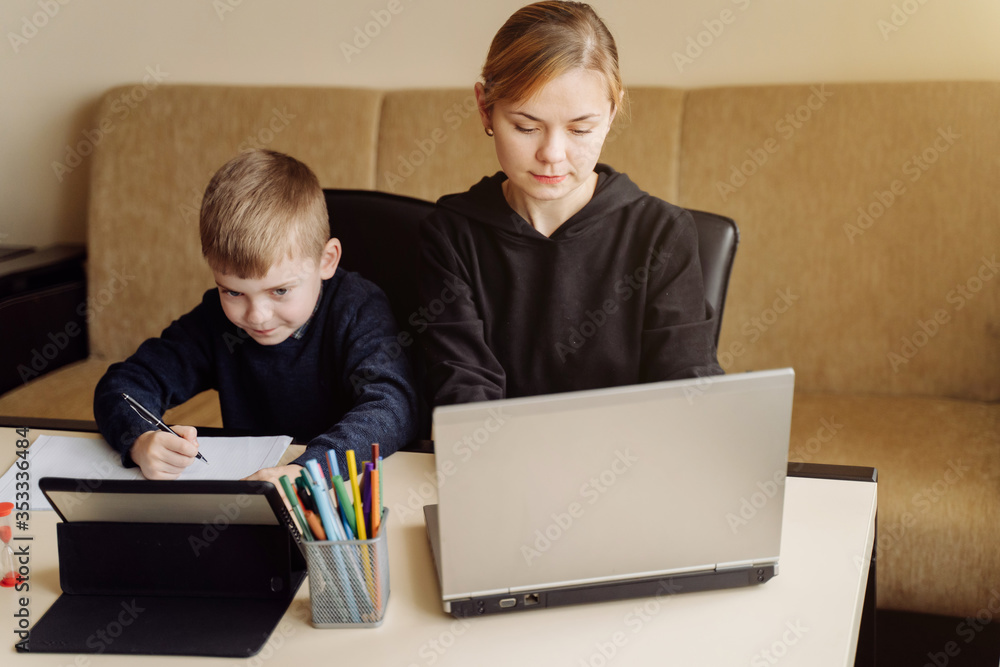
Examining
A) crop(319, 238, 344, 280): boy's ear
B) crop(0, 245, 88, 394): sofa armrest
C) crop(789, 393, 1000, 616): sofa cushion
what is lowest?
crop(789, 393, 1000, 616): sofa cushion

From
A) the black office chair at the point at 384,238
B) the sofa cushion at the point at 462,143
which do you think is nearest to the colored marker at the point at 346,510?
the black office chair at the point at 384,238

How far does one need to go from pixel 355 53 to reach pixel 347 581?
1.76 m

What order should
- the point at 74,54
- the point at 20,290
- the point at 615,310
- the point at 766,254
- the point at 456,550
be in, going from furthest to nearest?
1. the point at 74,54
2. the point at 20,290
3. the point at 766,254
4. the point at 615,310
5. the point at 456,550

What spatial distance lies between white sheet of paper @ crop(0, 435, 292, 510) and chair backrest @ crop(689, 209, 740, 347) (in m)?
0.66

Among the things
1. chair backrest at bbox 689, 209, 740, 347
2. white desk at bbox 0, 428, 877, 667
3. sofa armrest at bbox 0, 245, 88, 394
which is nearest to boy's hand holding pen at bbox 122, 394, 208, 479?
white desk at bbox 0, 428, 877, 667

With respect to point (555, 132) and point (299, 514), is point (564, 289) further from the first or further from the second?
point (299, 514)

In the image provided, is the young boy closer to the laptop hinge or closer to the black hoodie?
the black hoodie

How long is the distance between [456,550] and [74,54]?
2.19 meters

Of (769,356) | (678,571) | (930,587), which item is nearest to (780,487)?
(678,571)

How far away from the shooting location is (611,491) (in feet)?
2.42

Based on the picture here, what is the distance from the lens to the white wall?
1.96 meters

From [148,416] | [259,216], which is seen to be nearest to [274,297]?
[259,216]

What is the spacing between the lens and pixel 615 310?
1277 millimetres

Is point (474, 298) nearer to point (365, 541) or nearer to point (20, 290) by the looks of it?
point (365, 541)
